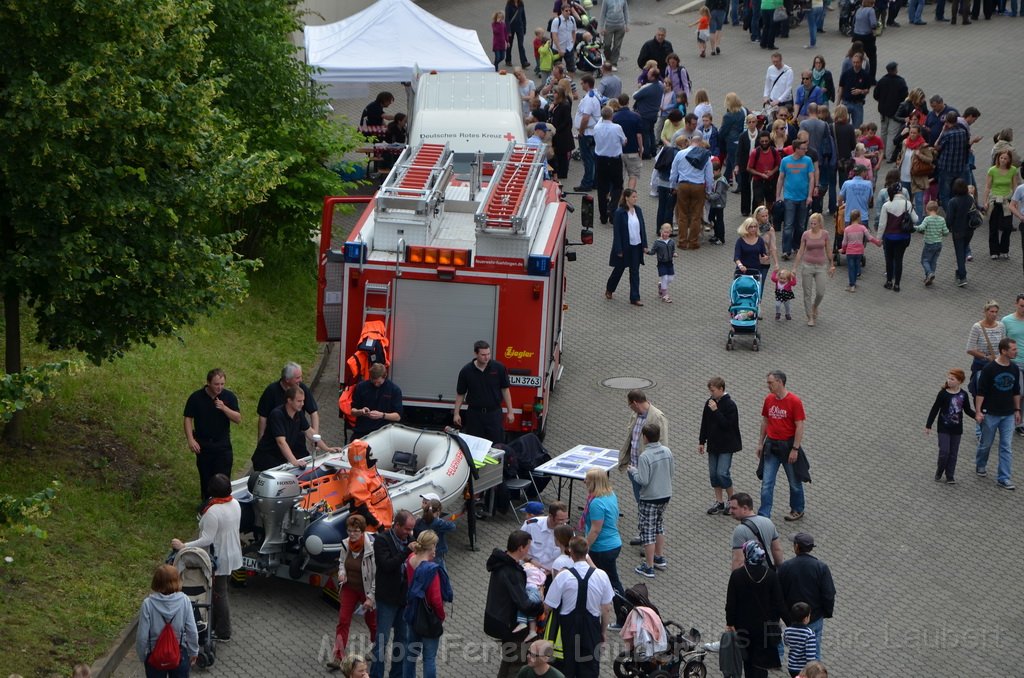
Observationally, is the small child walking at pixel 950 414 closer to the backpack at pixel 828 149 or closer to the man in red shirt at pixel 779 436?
the man in red shirt at pixel 779 436

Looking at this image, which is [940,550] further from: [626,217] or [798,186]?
[798,186]

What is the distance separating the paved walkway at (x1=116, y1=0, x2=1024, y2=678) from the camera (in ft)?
42.4

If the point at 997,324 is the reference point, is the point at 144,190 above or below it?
above

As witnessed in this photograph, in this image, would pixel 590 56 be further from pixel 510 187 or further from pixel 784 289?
pixel 510 187

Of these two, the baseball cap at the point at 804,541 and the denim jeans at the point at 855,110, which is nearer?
the baseball cap at the point at 804,541

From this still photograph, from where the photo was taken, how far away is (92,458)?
15227mm

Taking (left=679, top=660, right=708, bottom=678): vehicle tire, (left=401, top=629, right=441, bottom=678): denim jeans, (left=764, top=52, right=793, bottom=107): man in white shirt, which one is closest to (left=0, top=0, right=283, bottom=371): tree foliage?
(left=401, top=629, right=441, bottom=678): denim jeans

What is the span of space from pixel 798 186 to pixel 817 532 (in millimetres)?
9231

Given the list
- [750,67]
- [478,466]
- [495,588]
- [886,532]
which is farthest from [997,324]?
[750,67]

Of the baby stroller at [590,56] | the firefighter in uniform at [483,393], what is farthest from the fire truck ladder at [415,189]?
the baby stroller at [590,56]

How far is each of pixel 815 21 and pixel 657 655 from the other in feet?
90.0

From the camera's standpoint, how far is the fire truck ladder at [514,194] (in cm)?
1587

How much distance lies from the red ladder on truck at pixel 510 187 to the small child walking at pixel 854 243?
226 inches

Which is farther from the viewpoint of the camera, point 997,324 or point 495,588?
point 997,324
